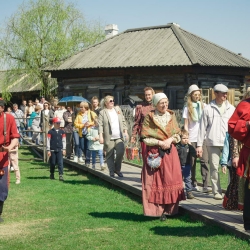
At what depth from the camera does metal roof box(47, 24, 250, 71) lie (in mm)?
24489

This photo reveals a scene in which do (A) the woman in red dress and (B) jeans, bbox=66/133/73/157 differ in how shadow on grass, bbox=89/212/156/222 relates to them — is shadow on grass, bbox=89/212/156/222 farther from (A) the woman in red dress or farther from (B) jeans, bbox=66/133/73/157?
(B) jeans, bbox=66/133/73/157

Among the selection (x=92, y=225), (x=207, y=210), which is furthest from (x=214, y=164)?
(x=92, y=225)

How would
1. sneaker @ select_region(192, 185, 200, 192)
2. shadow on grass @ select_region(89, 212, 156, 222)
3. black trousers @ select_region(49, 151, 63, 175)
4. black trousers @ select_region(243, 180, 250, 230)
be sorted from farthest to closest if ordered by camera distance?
1. black trousers @ select_region(49, 151, 63, 175)
2. sneaker @ select_region(192, 185, 200, 192)
3. shadow on grass @ select_region(89, 212, 156, 222)
4. black trousers @ select_region(243, 180, 250, 230)

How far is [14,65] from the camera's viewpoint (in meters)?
→ 35.3

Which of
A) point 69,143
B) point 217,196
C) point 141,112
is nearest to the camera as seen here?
point 217,196

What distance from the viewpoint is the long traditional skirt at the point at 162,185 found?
743 centimetres

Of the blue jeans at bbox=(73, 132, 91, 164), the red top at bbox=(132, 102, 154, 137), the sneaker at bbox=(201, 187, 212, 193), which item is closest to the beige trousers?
the sneaker at bbox=(201, 187, 212, 193)

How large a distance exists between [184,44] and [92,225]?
19.0m

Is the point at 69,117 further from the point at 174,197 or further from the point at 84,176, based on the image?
the point at 174,197

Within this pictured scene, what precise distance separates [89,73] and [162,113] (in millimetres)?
19769

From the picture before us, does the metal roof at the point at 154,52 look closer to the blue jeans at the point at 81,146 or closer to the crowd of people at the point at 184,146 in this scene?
the blue jeans at the point at 81,146

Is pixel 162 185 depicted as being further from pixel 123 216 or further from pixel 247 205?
pixel 247 205

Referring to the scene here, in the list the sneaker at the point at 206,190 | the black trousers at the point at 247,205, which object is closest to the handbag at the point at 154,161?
the black trousers at the point at 247,205

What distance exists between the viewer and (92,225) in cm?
757
